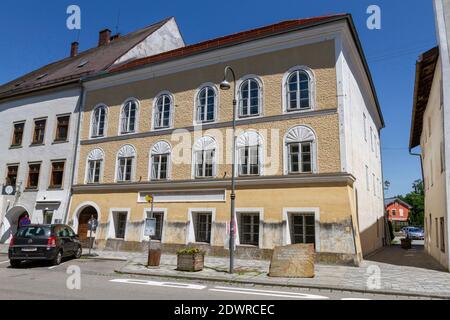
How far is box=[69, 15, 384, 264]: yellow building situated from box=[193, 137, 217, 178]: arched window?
0.06 meters

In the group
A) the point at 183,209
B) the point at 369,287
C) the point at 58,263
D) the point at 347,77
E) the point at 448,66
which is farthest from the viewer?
the point at 183,209

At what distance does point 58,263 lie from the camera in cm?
1479

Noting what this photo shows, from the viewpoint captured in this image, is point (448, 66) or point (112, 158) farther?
point (112, 158)

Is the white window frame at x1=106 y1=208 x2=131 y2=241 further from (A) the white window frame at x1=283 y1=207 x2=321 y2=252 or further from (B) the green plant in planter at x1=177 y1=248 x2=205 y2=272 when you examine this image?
(A) the white window frame at x1=283 y1=207 x2=321 y2=252

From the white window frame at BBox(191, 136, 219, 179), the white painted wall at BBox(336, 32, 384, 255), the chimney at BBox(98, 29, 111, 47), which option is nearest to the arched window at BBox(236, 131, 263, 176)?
the white window frame at BBox(191, 136, 219, 179)

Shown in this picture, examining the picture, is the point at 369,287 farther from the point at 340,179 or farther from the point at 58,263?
the point at 58,263

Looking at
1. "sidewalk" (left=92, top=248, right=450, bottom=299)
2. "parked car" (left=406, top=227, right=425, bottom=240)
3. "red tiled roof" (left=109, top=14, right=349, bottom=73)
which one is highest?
"red tiled roof" (left=109, top=14, right=349, bottom=73)

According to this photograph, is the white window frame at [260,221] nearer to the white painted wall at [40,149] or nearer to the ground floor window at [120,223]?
the ground floor window at [120,223]

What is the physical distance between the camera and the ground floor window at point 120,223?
2105 centimetres

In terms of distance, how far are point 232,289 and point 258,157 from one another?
841 cm

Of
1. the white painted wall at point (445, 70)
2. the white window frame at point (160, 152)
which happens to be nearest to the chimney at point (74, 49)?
the white window frame at point (160, 152)

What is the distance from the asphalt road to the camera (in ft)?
28.1
